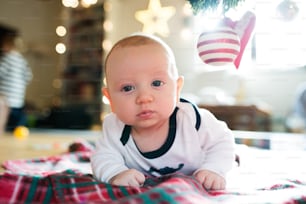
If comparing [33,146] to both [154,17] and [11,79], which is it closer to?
[11,79]

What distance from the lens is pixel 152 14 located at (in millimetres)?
749

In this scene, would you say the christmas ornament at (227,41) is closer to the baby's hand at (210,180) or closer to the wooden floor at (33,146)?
the baby's hand at (210,180)

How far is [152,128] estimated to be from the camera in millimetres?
573

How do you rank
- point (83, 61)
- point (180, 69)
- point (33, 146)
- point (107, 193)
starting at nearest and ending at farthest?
point (107, 193) < point (180, 69) < point (33, 146) < point (83, 61)

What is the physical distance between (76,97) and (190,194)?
281 centimetres

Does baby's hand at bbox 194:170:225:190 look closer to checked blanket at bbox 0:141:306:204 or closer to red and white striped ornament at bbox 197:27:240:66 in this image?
checked blanket at bbox 0:141:306:204

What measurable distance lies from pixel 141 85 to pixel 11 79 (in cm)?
198

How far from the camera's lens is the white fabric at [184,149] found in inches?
22.5

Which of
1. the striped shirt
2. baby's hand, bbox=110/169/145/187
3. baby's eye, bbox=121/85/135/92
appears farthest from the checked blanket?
the striped shirt

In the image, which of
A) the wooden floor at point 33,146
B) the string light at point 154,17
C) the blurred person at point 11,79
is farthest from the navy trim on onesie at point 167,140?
the blurred person at point 11,79

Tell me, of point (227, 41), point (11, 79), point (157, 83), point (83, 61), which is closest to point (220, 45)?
point (227, 41)

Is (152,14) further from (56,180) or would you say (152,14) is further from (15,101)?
(15,101)

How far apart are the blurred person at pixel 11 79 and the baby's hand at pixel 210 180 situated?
5.92ft

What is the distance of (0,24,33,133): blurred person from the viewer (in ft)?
7.34
